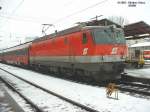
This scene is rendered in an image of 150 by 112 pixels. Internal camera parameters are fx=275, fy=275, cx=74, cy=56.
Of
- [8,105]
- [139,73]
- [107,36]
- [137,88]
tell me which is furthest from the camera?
[139,73]

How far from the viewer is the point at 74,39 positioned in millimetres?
15609

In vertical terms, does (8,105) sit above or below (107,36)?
below

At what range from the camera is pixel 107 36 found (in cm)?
1430

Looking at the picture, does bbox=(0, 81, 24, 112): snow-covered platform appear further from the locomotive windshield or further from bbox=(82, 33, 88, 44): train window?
the locomotive windshield

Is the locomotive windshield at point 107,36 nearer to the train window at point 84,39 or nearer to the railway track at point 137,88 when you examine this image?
the train window at point 84,39

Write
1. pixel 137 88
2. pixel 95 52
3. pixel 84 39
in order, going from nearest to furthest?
pixel 137 88 → pixel 95 52 → pixel 84 39

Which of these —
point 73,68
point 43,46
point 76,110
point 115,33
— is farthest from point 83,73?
point 43,46

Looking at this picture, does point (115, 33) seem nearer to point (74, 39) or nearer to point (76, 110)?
point (74, 39)

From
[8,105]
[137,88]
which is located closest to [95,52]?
[137,88]

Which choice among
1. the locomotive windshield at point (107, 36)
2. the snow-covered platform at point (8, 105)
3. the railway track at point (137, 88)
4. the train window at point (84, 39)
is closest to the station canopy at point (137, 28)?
the locomotive windshield at point (107, 36)

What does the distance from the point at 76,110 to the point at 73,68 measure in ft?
25.0

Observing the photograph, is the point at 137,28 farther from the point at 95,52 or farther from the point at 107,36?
the point at 95,52

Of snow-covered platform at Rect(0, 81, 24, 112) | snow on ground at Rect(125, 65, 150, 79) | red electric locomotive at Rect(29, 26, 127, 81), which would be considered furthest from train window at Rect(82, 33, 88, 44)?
snow-covered platform at Rect(0, 81, 24, 112)

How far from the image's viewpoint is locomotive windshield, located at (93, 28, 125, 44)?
46.0 ft
